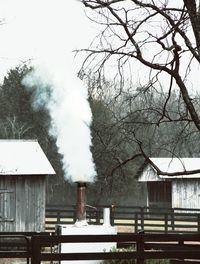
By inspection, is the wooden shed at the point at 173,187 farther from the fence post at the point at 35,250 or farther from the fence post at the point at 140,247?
the fence post at the point at 35,250

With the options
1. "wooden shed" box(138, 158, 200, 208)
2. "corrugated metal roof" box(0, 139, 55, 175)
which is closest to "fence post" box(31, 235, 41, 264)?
"corrugated metal roof" box(0, 139, 55, 175)

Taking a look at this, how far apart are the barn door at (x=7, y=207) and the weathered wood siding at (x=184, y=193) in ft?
49.3

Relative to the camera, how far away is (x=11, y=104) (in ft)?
157

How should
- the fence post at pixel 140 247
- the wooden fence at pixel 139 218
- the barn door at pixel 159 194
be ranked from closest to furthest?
the fence post at pixel 140 247
the wooden fence at pixel 139 218
the barn door at pixel 159 194

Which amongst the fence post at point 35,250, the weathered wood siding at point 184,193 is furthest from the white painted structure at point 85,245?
the weathered wood siding at point 184,193

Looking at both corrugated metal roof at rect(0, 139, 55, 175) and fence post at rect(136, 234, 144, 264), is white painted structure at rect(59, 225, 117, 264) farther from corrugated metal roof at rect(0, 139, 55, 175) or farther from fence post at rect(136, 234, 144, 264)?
corrugated metal roof at rect(0, 139, 55, 175)

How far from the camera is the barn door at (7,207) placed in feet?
71.1

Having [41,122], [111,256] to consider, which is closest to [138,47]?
[111,256]

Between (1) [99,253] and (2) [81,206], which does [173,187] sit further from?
(1) [99,253]

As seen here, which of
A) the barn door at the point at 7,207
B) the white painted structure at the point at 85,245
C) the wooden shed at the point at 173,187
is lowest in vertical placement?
the white painted structure at the point at 85,245

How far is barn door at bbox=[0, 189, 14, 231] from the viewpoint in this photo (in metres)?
21.7

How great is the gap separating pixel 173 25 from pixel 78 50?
1360 millimetres

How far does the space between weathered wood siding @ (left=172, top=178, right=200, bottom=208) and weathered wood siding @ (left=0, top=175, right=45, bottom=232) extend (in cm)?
1434

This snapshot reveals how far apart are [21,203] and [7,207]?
1.59 ft
